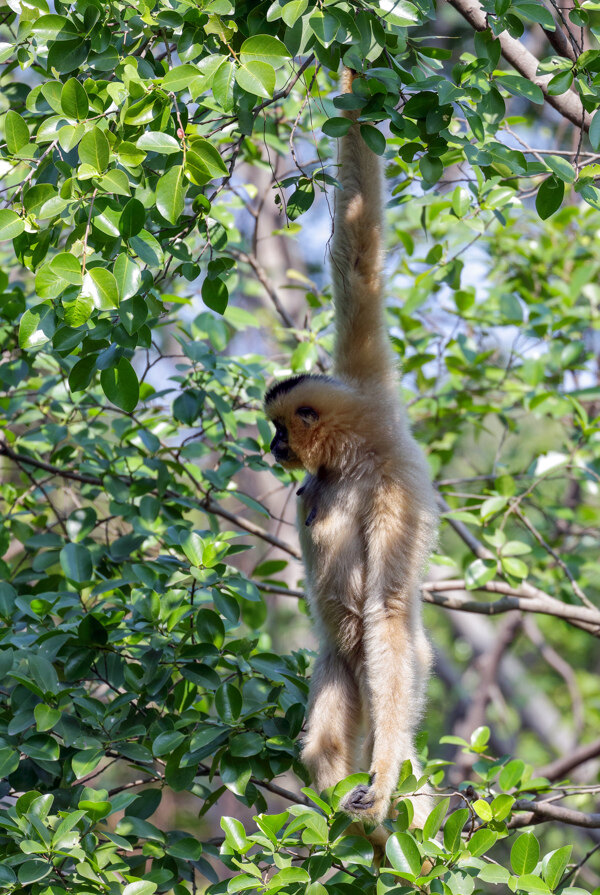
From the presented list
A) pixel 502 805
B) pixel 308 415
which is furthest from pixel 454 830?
Result: pixel 308 415

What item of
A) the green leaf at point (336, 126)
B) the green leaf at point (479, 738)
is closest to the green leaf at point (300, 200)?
the green leaf at point (336, 126)

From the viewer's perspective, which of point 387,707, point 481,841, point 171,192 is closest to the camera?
point 171,192

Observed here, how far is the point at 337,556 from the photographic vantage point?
11.2ft

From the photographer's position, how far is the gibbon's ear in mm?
3455

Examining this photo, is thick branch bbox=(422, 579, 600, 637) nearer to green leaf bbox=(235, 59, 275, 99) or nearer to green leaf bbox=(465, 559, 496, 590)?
green leaf bbox=(465, 559, 496, 590)

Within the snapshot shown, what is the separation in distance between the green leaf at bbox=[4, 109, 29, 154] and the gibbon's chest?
1711 mm

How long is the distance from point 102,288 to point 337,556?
1.69m

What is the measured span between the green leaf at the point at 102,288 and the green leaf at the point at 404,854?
160 centimetres

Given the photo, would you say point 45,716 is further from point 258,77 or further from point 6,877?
point 258,77

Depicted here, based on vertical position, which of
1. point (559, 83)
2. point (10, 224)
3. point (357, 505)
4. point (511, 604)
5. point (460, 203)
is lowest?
A: point (511, 604)

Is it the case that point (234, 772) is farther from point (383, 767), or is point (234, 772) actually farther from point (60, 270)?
point (60, 270)

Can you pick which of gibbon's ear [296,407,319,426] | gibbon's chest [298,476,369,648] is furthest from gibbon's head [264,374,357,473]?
gibbon's chest [298,476,369,648]

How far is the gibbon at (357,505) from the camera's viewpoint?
3.14 m

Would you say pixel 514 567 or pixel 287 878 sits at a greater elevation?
pixel 514 567
